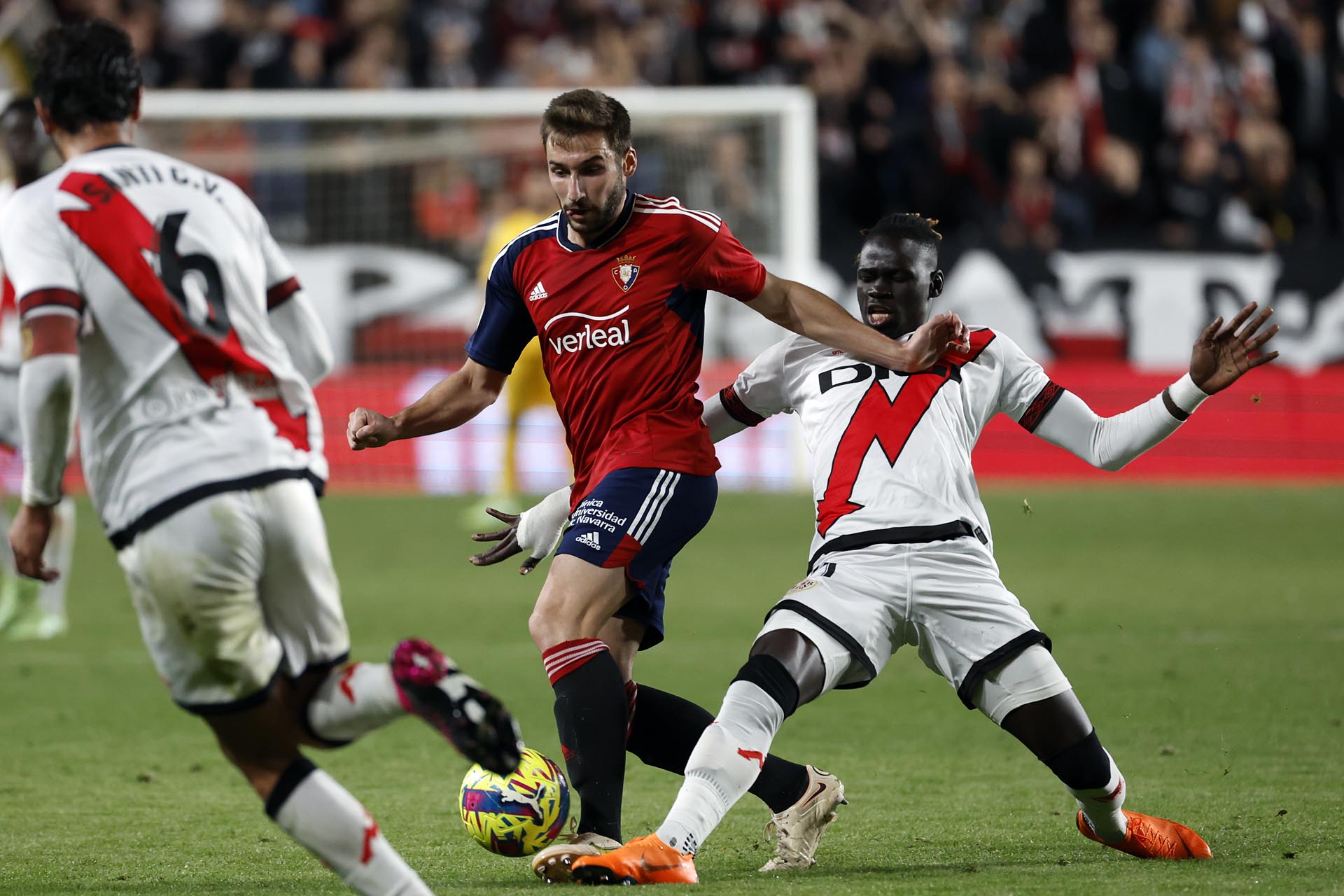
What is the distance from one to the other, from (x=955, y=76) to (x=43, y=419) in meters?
15.2

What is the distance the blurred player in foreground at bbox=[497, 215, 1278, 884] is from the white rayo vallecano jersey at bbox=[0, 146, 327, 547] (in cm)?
132

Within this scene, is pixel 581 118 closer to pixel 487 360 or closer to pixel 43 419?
pixel 487 360

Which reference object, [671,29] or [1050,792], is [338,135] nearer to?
[671,29]

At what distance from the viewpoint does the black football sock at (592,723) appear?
458cm

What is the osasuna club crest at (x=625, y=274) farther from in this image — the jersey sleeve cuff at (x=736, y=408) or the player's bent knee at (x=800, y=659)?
the player's bent knee at (x=800, y=659)

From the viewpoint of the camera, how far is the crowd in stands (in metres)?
17.7

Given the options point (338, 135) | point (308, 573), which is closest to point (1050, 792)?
point (308, 573)

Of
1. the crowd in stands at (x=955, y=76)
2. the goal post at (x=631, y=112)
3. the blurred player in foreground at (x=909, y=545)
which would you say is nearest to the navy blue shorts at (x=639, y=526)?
the blurred player in foreground at (x=909, y=545)

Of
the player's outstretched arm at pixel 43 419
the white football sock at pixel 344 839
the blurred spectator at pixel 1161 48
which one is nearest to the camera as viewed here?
the player's outstretched arm at pixel 43 419

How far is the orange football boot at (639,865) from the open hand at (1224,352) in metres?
1.87

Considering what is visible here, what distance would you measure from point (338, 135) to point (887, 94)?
5695 millimetres

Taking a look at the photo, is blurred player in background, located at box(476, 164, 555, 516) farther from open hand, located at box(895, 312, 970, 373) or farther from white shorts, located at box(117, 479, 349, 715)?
white shorts, located at box(117, 479, 349, 715)

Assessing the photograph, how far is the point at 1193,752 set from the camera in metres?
6.37

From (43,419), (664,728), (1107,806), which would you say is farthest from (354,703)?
(1107,806)
